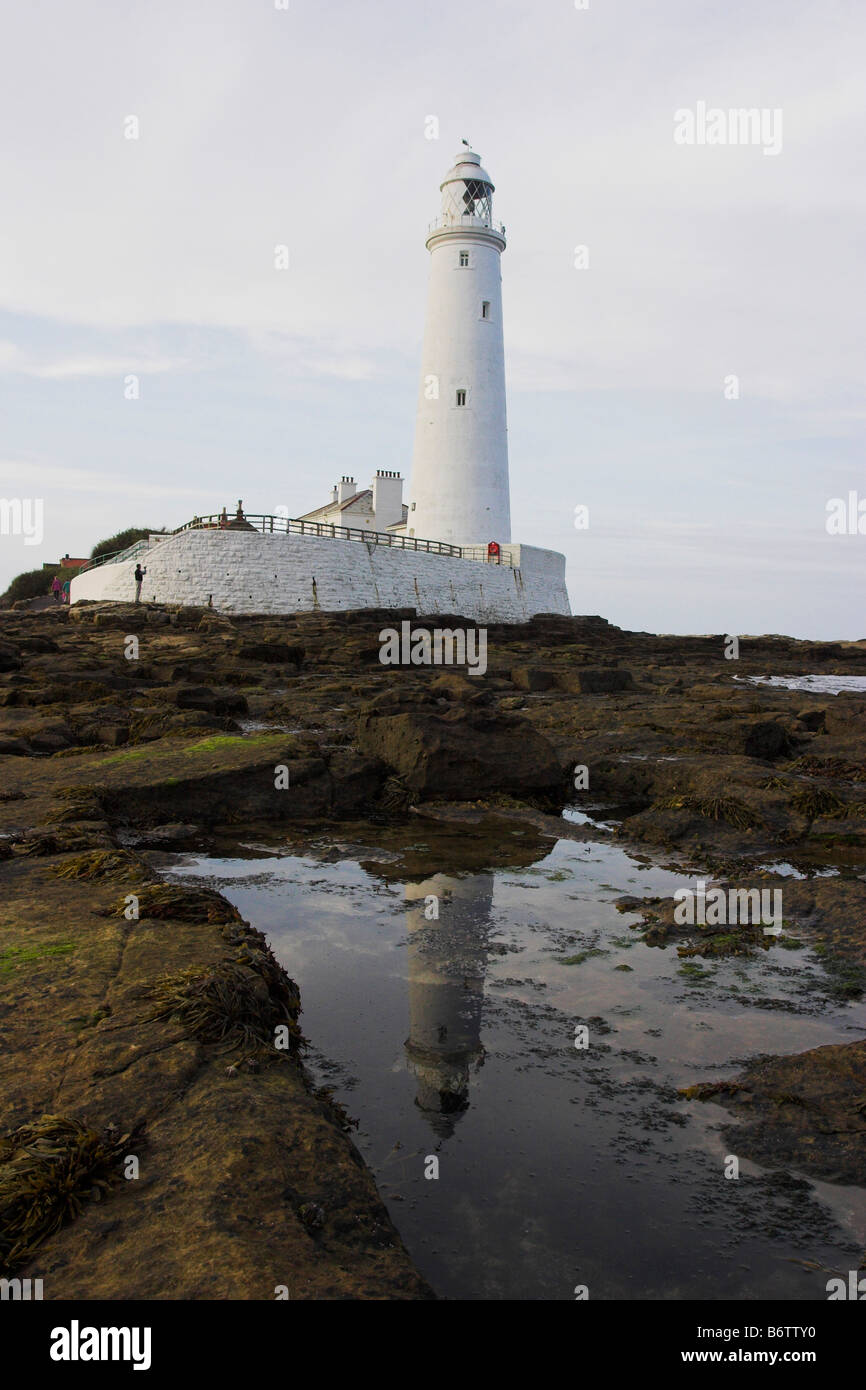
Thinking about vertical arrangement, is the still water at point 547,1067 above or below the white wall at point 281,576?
below

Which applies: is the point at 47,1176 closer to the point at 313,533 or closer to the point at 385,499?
the point at 313,533

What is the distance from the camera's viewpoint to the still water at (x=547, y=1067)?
10.1ft

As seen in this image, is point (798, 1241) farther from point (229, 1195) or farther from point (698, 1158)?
point (229, 1195)

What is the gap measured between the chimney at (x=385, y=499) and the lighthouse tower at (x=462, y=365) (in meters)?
15.2

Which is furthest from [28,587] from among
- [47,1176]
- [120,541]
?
[47,1176]

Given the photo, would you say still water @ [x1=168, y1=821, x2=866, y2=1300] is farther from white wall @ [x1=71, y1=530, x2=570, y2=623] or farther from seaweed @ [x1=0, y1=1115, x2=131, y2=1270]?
Answer: white wall @ [x1=71, y1=530, x2=570, y2=623]

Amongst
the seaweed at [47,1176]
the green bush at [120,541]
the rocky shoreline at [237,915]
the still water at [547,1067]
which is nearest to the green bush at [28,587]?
the green bush at [120,541]

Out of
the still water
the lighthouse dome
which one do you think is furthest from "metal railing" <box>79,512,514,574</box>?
the still water

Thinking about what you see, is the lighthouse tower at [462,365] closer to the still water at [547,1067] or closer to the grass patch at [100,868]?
the still water at [547,1067]

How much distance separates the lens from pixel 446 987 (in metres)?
5.32

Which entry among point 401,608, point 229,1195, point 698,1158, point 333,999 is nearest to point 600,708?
point 333,999

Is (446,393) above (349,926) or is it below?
above
